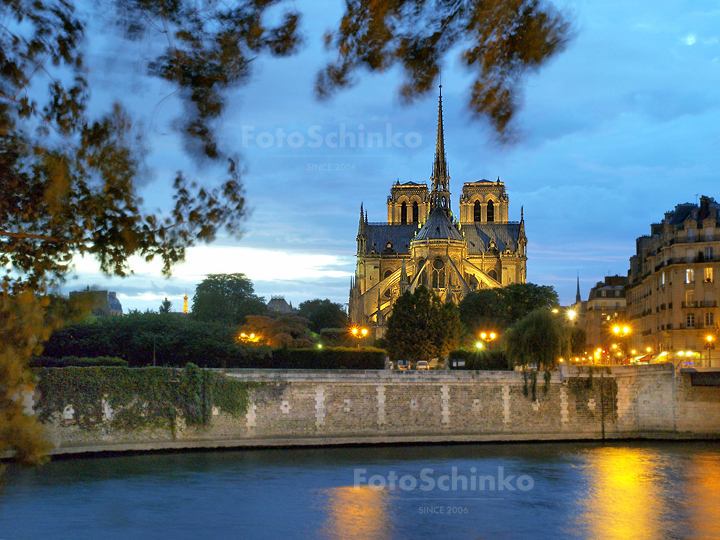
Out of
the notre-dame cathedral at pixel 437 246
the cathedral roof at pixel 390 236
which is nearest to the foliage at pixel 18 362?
the notre-dame cathedral at pixel 437 246

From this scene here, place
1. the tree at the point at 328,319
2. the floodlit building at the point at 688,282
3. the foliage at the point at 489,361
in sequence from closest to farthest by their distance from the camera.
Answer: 1. the foliage at the point at 489,361
2. the floodlit building at the point at 688,282
3. the tree at the point at 328,319

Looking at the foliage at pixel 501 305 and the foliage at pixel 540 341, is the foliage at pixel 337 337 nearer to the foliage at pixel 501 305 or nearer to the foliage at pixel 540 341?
the foliage at pixel 501 305

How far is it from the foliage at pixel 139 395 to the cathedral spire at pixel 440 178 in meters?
59.3

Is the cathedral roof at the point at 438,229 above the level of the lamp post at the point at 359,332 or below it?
above

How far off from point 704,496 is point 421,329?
27.9 meters

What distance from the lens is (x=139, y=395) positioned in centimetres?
3150

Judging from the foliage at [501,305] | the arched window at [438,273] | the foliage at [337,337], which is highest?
the arched window at [438,273]

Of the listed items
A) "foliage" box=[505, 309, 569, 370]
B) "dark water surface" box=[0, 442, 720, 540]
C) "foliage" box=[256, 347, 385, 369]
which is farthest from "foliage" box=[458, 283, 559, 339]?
"dark water surface" box=[0, 442, 720, 540]

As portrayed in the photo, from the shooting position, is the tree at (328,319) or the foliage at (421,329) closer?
the foliage at (421,329)

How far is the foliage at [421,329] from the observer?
50.0m

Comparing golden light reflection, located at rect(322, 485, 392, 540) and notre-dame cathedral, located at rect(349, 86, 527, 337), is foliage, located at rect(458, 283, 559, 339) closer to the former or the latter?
notre-dame cathedral, located at rect(349, 86, 527, 337)

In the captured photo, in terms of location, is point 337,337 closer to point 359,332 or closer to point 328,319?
point 359,332

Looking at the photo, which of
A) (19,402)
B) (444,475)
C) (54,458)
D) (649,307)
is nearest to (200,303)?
(649,307)

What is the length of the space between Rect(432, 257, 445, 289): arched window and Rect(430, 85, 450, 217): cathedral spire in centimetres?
955
